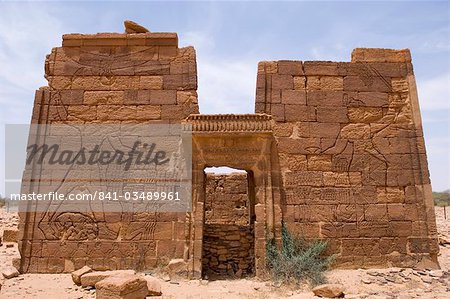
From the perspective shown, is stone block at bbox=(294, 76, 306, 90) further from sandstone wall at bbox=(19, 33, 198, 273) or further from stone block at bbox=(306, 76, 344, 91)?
sandstone wall at bbox=(19, 33, 198, 273)

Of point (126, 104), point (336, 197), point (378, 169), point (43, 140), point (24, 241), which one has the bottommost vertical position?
point (24, 241)

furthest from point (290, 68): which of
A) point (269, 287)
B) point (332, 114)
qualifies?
point (269, 287)

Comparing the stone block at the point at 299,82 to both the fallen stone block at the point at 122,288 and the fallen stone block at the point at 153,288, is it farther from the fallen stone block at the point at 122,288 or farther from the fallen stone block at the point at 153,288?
the fallen stone block at the point at 122,288

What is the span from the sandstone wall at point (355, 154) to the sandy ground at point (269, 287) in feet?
1.44

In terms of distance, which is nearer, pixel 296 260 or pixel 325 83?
pixel 296 260

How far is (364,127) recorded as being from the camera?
802 cm

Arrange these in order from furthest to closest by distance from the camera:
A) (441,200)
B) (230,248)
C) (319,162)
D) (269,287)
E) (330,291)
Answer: (441,200) < (230,248) < (319,162) < (269,287) < (330,291)

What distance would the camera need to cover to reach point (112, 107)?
8.00 meters

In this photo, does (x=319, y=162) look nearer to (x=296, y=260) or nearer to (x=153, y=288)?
(x=296, y=260)

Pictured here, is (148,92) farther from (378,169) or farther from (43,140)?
Result: (378,169)

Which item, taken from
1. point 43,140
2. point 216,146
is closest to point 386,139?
point 216,146

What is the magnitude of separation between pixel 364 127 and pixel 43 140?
721 cm

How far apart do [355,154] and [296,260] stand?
2740mm

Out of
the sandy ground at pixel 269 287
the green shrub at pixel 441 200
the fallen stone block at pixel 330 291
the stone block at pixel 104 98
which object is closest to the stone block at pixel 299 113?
the sandy ground at pixel 269 287
